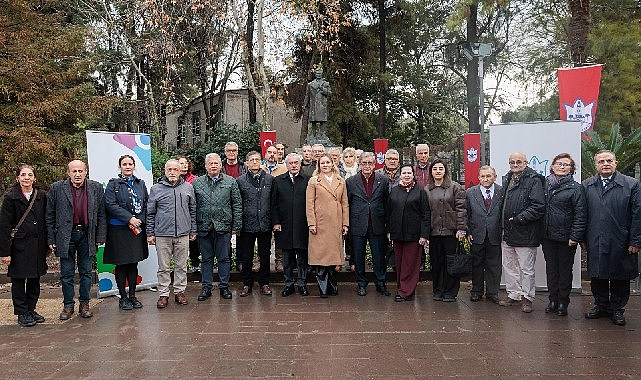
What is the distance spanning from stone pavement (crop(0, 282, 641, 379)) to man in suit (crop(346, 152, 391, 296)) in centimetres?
60

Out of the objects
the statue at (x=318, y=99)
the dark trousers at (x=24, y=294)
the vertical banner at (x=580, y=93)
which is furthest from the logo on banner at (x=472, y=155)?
the dark trousers at (x=24, y=294)

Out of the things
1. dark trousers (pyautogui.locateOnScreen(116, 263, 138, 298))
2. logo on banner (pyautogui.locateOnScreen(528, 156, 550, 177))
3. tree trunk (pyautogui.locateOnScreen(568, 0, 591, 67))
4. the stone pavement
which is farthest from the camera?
tree trunk (pyautogui.locateOnScreen(568, 0, 591, 67))

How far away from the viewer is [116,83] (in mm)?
20781

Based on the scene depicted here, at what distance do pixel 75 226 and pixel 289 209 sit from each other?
2.56 metres

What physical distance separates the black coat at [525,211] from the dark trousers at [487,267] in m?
0.39

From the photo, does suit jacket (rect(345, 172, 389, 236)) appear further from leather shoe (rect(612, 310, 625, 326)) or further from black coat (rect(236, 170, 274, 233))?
leather shoe (rect(612, 310, 625, 326))

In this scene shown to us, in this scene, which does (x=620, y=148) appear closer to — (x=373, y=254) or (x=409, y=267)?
(x=409, y=267)

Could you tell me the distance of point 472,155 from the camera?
1166 centimetres

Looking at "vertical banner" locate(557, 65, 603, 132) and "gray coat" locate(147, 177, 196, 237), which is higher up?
"vertical banner" locate(557, 65, 603, 132)

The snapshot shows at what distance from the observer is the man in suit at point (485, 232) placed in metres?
6.24

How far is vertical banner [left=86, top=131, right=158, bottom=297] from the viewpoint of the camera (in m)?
6.76

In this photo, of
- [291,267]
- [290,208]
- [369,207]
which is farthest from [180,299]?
[369,207]

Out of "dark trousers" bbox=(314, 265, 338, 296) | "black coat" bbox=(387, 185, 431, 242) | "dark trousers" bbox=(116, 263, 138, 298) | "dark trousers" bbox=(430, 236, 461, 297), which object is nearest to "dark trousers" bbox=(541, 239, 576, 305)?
"dark trousers" bbox=(430, 236, 461, 297)

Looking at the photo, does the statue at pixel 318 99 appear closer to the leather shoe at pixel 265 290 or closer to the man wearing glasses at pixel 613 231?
the leather shoe at pixel 265 290
